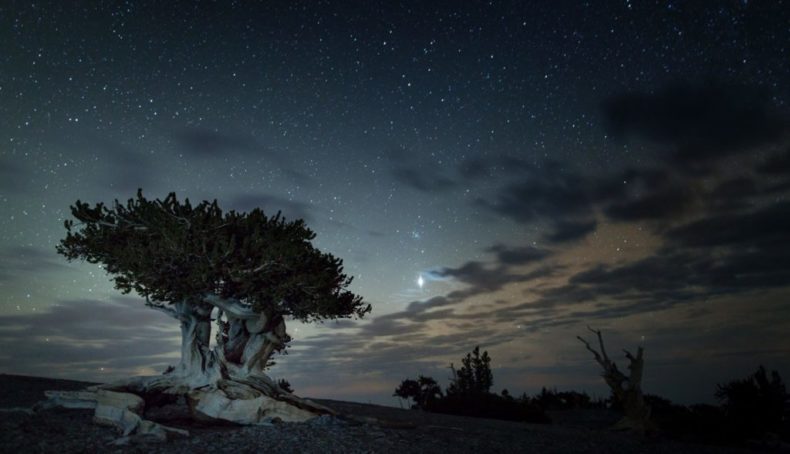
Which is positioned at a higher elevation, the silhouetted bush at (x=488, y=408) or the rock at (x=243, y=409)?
the rock at (x=243, y=409)

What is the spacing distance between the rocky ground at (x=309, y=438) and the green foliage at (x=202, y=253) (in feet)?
14.4

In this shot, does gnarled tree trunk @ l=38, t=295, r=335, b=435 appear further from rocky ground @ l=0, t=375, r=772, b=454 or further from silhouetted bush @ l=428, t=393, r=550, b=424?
silhouetted bush @ l=428, t=393, r=550, b=424

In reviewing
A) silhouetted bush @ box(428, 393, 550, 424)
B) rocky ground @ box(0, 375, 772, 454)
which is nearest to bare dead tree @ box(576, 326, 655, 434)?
rocky ground @ box(0, 375, 772, 454)

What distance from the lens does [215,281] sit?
1744cm

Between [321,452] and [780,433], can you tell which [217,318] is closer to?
[321,452]

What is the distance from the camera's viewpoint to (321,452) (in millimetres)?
11812

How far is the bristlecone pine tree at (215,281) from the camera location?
1620cm

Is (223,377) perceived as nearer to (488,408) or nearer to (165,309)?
(165,309)

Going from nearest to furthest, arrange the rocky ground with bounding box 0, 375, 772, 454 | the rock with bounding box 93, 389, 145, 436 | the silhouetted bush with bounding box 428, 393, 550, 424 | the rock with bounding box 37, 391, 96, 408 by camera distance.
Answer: the rocky ground with bounding box 0, 375, 772, 454
the rock with bounding box 93, 389, 145, 436
the rock with bounding box 37, 391, 96, 408
the silhouetted bush with bounding box 428, 393, 550, 424

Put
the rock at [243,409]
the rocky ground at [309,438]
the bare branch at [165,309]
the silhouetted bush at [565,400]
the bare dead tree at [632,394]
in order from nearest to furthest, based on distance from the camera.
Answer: the rocky ground at [309,438], the rock at [243,409], the bare branch at [165,309], the bare dead tree at [632,394], the silhouetted bush at [565,400]

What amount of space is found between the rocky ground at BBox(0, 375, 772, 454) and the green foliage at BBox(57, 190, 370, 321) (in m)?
4.39

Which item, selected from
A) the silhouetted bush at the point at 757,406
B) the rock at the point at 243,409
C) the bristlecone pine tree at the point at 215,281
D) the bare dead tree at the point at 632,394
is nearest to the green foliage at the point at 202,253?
the bristlecone pine tree at the point at 215,281

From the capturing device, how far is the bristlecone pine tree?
16203 mm

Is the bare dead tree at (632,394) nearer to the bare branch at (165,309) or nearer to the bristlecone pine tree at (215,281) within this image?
the bristlecone pine tree at (215,281)
